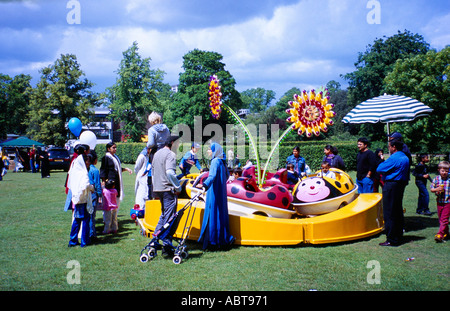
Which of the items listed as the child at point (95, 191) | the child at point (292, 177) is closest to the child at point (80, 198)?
the child at point (95, 191)

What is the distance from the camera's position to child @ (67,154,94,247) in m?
6.69

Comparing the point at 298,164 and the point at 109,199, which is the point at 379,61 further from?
the point at 109,199

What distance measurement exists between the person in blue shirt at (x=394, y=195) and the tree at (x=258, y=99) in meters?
93.5

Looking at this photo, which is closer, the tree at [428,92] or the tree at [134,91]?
the tree at [428,92]

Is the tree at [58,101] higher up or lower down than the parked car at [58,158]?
higher up

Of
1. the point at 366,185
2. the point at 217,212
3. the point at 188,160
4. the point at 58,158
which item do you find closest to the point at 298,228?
the point at 217,212

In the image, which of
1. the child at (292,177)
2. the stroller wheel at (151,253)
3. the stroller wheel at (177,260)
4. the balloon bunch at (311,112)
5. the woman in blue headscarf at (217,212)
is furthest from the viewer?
the balloon bunch at (311,112)

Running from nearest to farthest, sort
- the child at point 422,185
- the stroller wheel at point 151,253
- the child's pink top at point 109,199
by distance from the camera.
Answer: the stroller wheel at point 151,253
the child's pink top at point 109,199
the child at point 422,185

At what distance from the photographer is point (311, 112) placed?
10.1 metres

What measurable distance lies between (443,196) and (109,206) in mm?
6654

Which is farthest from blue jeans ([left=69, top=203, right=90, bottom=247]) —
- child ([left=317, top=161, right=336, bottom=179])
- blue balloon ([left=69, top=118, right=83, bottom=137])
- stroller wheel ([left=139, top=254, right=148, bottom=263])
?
child ([left=317, top=161, right=336, bottom=179])

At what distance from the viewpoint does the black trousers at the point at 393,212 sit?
664 cm

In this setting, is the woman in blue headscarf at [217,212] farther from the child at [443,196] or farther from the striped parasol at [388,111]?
the striped parasol at [388,111]
